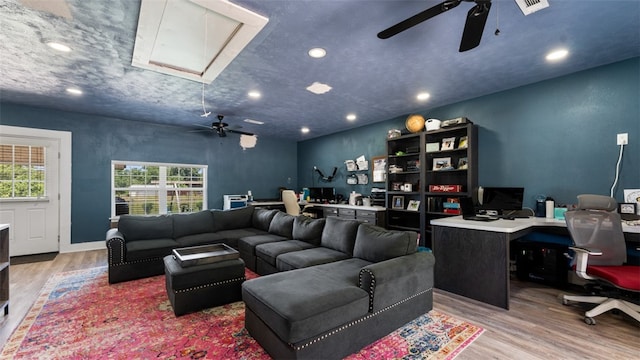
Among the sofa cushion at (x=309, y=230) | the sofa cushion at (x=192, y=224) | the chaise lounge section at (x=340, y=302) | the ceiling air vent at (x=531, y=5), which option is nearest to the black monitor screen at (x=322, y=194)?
the sofa cushion at (x=309, y=230)

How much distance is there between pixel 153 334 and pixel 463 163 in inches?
174

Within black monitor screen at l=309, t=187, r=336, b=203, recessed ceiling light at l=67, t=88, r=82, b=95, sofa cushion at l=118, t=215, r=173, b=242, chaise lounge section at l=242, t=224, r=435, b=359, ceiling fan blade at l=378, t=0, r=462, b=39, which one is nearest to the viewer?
ceiling fan blade at l=378, t=0, r=462, b=39

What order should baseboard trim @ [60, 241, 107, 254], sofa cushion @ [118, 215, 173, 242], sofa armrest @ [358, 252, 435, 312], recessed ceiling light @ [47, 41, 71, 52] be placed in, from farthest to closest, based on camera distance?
baseboard trim @ [60, 241, 107, 254] → sofa cushion @ [118, 215, 173, 242] → recessed ceiling light @ [47, 41, 71, 52] → sofa armrest @ [358, 252, 435, 312]

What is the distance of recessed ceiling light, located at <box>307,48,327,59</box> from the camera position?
2680mm

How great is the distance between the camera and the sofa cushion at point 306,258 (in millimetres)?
2859

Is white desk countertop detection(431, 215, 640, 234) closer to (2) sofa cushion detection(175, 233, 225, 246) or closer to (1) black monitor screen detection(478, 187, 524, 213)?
(1) black monitor screen detection(478, 187, 524, 213)

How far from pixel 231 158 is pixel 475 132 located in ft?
17.8

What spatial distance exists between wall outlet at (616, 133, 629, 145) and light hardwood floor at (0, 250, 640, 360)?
1.83 meters

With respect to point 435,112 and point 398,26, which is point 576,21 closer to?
point 398,26

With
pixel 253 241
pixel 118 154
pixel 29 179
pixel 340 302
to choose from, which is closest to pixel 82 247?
pixel 29 179

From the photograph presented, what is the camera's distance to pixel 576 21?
224cm

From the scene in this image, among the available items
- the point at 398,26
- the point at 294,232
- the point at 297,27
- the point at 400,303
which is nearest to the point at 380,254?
the point at 400,303

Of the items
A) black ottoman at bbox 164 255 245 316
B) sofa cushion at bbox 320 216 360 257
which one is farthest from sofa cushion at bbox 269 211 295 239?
black ottoman at bbox 164 255 245 316

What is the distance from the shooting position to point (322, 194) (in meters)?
6.76
